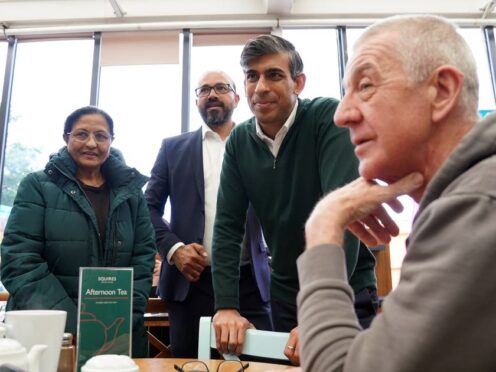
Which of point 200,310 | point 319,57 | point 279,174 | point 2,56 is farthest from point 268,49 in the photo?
point 2,56

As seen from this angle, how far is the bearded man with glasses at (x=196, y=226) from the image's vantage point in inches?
84.0

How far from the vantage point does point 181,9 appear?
16.2 ft

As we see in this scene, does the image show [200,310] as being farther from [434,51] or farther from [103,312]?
[434,51]

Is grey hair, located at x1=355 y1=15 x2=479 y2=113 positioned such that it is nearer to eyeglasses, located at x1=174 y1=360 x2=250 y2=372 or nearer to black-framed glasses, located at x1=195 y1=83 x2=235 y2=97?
eyeglasses, located at x1=174 y1=360 x2=250 y2=372

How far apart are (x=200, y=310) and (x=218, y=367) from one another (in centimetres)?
109

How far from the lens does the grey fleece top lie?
1.68 feet

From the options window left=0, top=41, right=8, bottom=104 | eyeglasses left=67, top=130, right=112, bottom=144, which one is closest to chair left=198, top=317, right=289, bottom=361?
eyeglasses left=67, top=130, right=112, bottom=144

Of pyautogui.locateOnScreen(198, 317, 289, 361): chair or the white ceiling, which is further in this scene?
the white ceiling

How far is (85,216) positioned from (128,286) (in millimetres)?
1167

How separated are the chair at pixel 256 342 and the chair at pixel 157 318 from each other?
3.11 ft

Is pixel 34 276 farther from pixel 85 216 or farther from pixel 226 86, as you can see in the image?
pixel 226 86

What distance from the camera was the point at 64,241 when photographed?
77.7 inches

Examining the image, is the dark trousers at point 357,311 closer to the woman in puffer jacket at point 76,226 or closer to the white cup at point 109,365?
the woman in puffer jacket at point 76,226

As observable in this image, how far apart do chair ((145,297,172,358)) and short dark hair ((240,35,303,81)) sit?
1.37m
